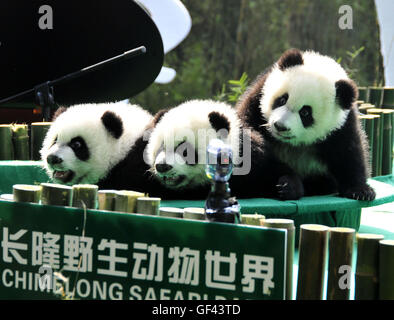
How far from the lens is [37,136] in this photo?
5.05 metres

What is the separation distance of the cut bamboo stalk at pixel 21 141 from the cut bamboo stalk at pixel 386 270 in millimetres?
3126

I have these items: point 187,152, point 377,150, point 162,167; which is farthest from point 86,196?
point 377,150

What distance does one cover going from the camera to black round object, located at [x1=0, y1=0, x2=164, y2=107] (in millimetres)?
5391

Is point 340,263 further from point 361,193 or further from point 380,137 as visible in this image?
point 380,137

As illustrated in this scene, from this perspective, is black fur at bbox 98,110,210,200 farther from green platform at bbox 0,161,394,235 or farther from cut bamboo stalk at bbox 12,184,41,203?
cut bamboo stalk at bbox 12,184,41,203

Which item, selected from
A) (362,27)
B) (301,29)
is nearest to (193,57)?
(301,29)

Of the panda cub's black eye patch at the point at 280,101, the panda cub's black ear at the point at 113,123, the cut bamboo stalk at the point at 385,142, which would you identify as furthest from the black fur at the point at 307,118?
the cut bamboo stalk at the point at 385,142

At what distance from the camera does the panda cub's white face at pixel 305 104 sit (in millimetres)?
4004

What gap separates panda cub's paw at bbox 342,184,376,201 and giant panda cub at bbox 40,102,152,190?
1.24m

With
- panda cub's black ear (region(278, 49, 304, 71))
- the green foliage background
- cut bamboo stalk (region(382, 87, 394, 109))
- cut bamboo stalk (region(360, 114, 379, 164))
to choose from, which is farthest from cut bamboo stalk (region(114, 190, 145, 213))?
the green foliage background

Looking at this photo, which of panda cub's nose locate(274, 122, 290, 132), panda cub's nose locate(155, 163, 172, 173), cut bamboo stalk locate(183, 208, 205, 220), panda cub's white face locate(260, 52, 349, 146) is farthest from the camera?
panda cub's white face locate(260, 52, 349, 146)

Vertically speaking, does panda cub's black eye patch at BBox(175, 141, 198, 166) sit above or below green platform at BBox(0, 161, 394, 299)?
above
